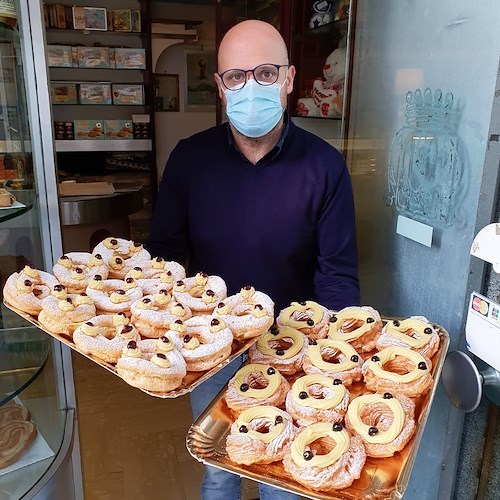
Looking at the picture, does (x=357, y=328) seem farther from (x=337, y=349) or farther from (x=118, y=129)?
(x=118, y=129)

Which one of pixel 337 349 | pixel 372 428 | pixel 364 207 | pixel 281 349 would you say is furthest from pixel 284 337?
pixel 364 207

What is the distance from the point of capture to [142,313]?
1171mm

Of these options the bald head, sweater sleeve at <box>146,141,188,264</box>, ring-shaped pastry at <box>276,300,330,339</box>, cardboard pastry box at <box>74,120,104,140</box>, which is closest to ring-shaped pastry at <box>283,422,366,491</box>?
ring-shaped pastry at <box>276,300,330,339</box>

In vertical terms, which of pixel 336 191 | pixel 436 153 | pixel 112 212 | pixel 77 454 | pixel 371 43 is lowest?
pixel 77 454

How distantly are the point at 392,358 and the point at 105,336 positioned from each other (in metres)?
0.64

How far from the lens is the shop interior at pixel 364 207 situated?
4.45 feet

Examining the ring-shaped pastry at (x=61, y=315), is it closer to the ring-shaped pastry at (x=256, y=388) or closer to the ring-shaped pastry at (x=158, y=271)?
the ring-shaped pastry at (x=158, y=271)

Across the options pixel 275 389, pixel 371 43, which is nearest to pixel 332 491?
pixel 275 389

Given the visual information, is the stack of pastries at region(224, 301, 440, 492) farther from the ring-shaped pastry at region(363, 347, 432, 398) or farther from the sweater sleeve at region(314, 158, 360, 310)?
the sweater sleeve at region(314, 158, 360, 310)

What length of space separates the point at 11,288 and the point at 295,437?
0.70m

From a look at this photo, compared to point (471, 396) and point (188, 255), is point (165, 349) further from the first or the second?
point (188, 255)

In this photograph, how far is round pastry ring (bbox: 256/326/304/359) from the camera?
4.14 feet

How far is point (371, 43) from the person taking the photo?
200 cm

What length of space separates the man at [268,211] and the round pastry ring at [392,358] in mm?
426
